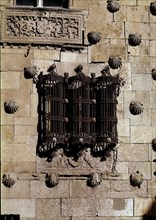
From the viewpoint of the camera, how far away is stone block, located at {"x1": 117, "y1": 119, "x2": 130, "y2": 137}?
33.0 feet

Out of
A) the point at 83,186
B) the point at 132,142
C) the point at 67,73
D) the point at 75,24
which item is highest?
the point at 75,24

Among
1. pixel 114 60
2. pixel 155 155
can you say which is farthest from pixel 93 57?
pixel 155 155

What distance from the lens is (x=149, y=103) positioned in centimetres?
1021

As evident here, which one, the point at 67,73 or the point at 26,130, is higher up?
the point at 67,73

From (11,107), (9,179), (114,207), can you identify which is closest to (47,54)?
(11,107)

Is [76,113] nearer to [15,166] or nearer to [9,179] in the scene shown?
[15,166]

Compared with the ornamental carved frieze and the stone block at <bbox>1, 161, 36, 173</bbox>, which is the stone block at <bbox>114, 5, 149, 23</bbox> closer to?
the ornamental carved frieze

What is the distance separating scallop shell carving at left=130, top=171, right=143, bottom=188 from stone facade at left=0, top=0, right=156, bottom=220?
70 mm

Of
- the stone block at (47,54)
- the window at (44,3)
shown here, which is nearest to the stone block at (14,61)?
the stone block at (47,54)

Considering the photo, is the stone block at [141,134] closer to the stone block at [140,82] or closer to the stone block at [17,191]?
the stone block at [140,82]

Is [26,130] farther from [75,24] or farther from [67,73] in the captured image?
[75,24]

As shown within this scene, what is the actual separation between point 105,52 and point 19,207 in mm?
2733

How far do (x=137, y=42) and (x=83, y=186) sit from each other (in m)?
2.40

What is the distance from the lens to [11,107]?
9797mm
